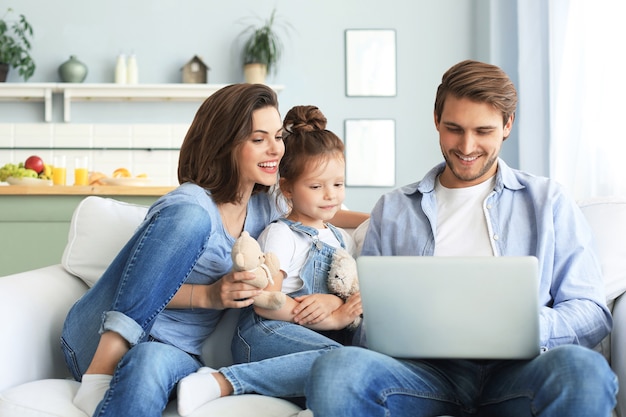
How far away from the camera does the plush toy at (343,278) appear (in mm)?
1954

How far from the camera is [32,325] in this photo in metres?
1.85

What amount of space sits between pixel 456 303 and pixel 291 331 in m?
0.57

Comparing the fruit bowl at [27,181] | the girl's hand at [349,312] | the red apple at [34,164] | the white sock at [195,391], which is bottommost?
the white sock at [195,391]

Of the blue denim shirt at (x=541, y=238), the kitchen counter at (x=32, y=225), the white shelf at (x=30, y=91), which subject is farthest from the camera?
the white shelf at (x=30, y=91)

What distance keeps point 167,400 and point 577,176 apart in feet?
8.46

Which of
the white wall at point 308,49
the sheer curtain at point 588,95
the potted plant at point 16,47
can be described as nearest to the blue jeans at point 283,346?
the sheer curtain at point 588,95

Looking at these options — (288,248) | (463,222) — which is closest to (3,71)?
(288,248)

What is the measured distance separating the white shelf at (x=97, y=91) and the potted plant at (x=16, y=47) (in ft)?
0.34

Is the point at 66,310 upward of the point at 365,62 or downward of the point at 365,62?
downward

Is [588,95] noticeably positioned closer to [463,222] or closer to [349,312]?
[463,222]

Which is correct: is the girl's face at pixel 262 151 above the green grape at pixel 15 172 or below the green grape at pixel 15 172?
above

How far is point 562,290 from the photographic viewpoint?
1.76 metres

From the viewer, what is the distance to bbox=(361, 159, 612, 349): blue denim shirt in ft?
5.58

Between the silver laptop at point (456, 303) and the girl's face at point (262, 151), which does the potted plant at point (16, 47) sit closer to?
the girl's face at point (262, 151)
